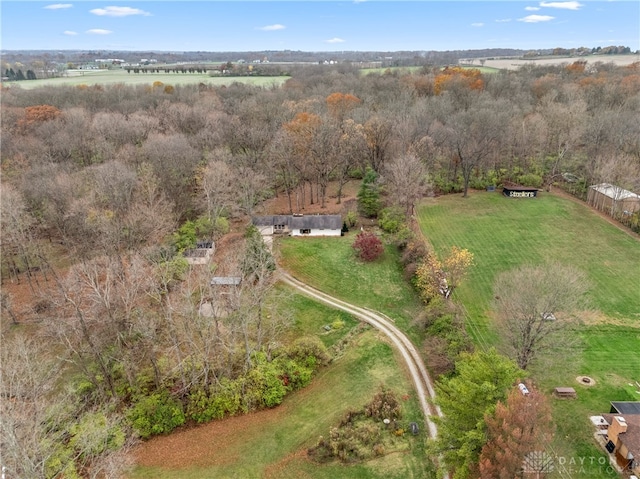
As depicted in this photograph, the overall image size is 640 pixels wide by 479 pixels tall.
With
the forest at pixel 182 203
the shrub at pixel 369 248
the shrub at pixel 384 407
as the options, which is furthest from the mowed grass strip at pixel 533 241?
the shrub at pixel 384 407

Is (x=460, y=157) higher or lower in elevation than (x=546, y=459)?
higher

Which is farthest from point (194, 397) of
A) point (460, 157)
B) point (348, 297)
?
point (460, 157)

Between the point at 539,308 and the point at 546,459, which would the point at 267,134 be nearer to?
the point at 539,308

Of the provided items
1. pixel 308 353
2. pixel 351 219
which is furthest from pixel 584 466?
pixel 351 219

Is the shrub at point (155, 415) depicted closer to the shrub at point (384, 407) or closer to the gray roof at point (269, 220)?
the shrub at point (384, 407)

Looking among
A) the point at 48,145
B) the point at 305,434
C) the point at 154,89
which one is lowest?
the point at 305,434

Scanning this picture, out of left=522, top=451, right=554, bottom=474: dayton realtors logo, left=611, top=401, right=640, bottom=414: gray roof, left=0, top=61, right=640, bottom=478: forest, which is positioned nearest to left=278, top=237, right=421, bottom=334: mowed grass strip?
left=0, top=61, right=640, bottom=478: forest
